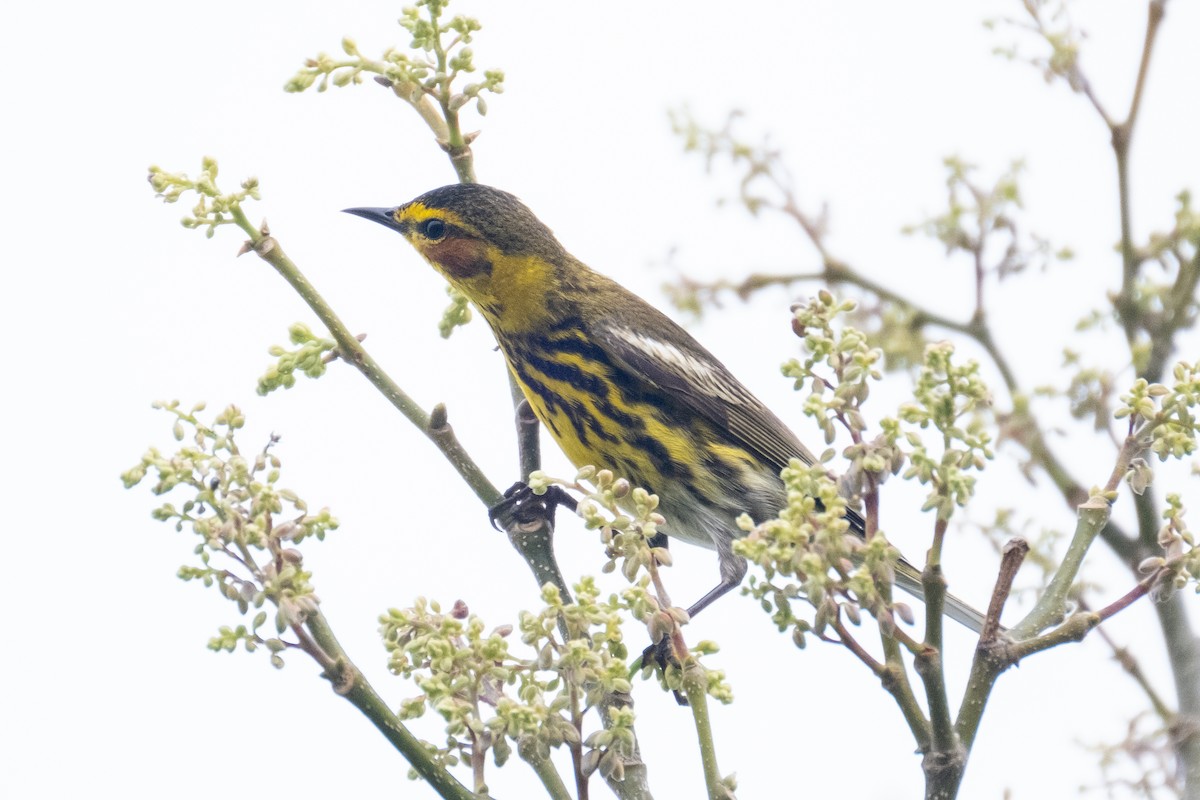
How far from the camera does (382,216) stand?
4.09 meters

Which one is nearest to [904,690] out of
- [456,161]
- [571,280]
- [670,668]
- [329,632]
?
[670,668]

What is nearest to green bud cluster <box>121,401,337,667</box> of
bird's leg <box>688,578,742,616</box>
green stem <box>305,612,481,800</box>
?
green stem <box>305,612,481,800</box>

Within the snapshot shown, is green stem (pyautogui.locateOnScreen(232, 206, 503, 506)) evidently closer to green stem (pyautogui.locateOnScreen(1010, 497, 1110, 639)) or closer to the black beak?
green stem (pyautogui.locateOnScreen(1010, 497, 1110, 639))

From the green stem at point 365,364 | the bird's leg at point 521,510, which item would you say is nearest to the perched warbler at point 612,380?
the bird's leg at point 521,510

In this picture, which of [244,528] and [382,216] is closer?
[244,528]

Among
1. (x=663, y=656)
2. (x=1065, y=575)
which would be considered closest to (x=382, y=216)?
(x=663, y=656)

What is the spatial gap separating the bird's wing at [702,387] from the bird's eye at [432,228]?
54 centimetres

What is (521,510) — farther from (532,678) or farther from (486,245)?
(486,245)

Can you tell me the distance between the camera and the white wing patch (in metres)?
4.27

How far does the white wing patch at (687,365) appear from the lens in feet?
14.0

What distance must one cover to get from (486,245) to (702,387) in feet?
2.53

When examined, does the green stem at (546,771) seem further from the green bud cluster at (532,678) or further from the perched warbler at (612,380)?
the perched warbler at (612,380)

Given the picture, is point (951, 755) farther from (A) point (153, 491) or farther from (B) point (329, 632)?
(A) point (153, 491)

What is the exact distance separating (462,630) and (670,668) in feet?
0.84
